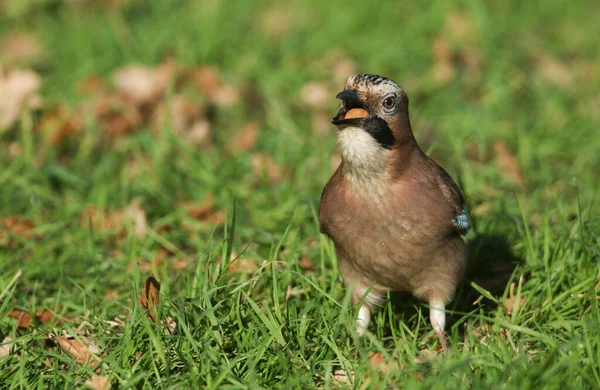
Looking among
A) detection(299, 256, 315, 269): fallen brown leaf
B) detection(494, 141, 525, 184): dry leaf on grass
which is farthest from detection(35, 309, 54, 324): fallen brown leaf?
detection(494, 141, 525, 184): dry leaf on grass

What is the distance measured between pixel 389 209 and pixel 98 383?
142 centimetres

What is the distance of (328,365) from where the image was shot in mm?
3434

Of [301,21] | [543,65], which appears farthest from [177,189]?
[543,65]

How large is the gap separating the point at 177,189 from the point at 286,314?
188 cm

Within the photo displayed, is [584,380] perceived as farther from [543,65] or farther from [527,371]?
[543,65]

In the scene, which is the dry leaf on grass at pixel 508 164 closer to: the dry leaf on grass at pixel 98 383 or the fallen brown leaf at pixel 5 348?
the dry leaf on grass at pixel 98 383

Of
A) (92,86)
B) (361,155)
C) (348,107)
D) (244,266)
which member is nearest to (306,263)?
(244,266)

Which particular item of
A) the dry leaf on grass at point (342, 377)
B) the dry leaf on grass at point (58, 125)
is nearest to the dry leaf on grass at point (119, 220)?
the dry leaf on grass at point (58, 125)

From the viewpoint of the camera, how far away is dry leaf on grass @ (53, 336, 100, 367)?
3491 millimetres

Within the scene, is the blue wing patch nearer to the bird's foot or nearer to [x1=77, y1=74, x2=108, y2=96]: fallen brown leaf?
the bird's foot

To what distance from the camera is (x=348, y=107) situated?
3479 mm

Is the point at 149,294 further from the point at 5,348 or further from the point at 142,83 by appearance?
the point at 142,83

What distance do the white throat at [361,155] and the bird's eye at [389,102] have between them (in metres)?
0.17

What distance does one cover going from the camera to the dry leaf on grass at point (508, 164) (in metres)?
5.39
